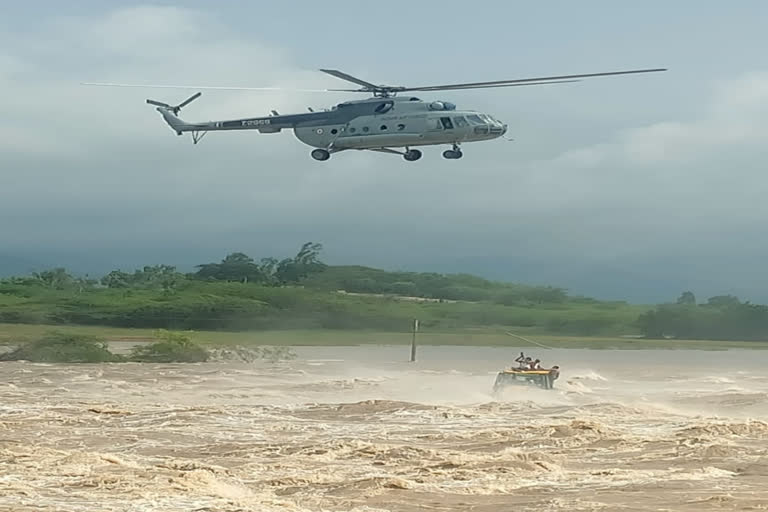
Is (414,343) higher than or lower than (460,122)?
lower

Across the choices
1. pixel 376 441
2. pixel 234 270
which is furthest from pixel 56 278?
pixel 376 441

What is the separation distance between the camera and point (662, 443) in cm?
2419

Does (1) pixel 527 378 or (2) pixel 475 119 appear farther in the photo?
(1) pixel 527 378

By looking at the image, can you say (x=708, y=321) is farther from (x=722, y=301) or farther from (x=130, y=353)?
(x=130, y=353)

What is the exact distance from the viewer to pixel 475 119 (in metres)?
33.2

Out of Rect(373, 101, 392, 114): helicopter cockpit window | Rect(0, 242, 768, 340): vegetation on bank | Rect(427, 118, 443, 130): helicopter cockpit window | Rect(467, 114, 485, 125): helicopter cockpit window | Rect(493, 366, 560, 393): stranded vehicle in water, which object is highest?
Rect(373, 101, 392, 114): helicopter cockpit window

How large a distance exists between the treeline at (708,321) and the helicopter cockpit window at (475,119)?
2264 centimetres

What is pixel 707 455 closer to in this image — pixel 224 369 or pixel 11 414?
pixel 11 414

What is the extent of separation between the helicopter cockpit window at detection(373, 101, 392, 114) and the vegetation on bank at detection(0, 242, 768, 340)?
17.0 metres

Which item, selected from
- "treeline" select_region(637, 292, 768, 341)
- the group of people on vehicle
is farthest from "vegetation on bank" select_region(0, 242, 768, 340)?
the group of people on vehicle

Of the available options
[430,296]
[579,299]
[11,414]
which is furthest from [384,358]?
[11,414]

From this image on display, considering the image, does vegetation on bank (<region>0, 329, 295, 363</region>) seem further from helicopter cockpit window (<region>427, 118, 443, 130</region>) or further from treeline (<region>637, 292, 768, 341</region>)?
helicopter cockpit window (<region>427, 118, 443, 130</region>)

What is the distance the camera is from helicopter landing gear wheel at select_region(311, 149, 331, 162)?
110 ft

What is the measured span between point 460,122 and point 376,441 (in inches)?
410
